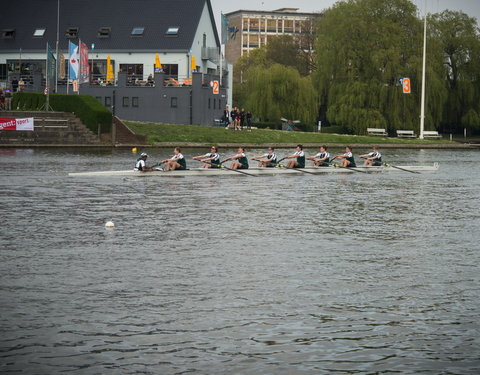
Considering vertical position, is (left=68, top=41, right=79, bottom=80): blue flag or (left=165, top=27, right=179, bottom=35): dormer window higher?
(left=165, top=27, right=179, bottom=35): dormer window

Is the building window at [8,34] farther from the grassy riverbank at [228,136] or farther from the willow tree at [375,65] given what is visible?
the willow tree at [375,65]

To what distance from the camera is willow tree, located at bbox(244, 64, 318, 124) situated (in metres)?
87.4

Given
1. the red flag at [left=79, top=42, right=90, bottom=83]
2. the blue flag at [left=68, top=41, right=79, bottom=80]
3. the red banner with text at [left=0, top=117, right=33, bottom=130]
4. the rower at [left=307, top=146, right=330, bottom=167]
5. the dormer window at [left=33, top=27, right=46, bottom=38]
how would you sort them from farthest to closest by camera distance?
the dormer window at [left=33, top=27, right=46, bottom=38], the red flag at [left=79, top=42, right=90, bottom=83], the blue flag at [left=68, top=41, right=79, bottom=80], the red banner with text at [left=0, top=117, right=33, bottom=130], the rower at [left=307, top=146, right=330, bottom=167]

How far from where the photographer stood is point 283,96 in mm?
87812

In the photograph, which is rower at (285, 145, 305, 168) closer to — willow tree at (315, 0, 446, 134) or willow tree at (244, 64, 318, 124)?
willow tree at (315, 0, 446, 134)

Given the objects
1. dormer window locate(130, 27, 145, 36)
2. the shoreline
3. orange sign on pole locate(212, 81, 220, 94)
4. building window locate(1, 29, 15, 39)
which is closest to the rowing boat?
the shoreline

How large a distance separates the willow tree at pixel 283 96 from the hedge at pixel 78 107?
26.3m

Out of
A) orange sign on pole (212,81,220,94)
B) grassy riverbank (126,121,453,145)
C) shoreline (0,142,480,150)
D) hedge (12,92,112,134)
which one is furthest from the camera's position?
orange sign on pole (212,81,220,94)

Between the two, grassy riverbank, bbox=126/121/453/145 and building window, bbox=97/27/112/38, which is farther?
building window, bbox=97/27/112/38

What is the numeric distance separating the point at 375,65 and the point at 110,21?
93.3 ft

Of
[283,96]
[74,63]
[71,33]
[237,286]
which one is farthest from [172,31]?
[237,286]

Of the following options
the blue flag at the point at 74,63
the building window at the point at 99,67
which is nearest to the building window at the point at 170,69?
the building window at the point at 99,67

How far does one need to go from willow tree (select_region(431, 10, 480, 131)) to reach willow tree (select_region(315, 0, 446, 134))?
142 inches

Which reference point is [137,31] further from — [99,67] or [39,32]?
[39,32]
